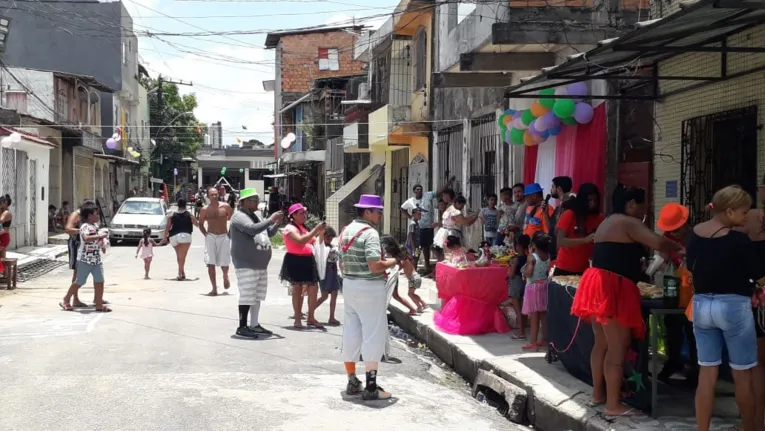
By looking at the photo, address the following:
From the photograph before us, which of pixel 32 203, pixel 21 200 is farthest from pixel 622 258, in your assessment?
pixel 32 203

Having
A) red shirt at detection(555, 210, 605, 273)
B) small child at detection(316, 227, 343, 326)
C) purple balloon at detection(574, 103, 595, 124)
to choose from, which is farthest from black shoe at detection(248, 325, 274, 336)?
purple balloon at detection(574, 103, 595, 124)

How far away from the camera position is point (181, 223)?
16375mm

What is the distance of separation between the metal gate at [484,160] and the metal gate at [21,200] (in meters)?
13.4

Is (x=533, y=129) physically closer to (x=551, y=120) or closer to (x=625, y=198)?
(x=551, y=120)

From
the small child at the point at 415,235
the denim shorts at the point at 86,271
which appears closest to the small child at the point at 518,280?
the denim shorts at the point at 86,271

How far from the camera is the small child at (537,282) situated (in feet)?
28.5

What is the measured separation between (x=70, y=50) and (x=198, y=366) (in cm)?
3971

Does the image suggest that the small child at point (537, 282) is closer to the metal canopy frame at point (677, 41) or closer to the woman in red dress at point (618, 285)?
the metal canopy frame at point (677, 41)

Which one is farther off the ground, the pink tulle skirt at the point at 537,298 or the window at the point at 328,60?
the window at the point at 328,60

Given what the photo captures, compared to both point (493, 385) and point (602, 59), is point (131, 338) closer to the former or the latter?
point (493, 385)

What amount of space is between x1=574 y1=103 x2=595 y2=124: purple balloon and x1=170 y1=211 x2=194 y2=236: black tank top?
8448 mm

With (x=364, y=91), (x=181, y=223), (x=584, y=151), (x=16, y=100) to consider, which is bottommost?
(x=181, y=223)

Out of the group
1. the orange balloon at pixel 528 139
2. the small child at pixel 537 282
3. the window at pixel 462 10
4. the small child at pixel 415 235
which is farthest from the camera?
the small child at pixel 415 235

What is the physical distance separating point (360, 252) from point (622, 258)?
229cm
